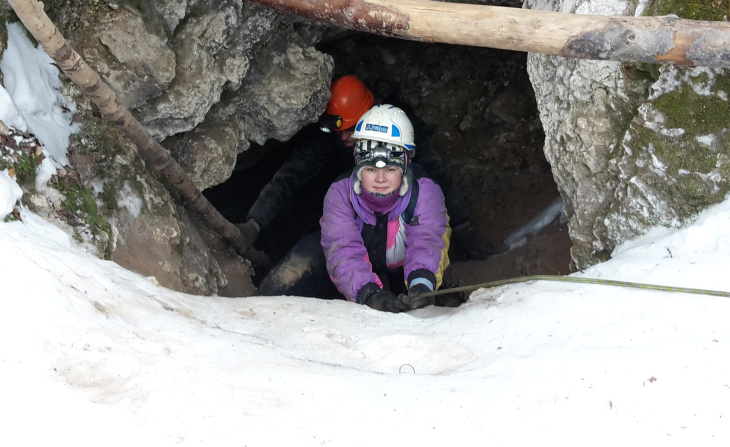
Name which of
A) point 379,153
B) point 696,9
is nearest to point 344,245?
point 379,153

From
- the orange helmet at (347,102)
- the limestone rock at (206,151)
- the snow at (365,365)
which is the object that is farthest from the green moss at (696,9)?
the orange helmet at (347,102)

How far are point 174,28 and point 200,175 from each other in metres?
1.18

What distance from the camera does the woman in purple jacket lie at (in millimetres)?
4438

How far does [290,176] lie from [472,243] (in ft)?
7.15

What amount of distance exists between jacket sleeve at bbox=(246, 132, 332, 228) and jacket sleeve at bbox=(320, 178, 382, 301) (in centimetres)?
137

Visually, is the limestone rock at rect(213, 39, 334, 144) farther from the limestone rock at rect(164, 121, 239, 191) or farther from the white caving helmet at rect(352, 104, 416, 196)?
the white caving helmet at rect(352, 104, 416, 196)

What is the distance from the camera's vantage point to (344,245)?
15.1 feet

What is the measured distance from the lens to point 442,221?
4.74 m

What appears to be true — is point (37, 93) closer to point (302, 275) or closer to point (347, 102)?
point (302, 275)

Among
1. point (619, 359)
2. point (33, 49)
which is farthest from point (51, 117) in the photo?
point (619, 359)

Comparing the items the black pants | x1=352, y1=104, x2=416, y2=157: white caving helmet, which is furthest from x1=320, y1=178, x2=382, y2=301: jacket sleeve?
the black pants

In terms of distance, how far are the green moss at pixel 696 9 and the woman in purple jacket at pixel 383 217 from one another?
82.5 inches

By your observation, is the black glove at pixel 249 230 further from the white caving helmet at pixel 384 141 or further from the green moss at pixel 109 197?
the green moss at pixel 109 197

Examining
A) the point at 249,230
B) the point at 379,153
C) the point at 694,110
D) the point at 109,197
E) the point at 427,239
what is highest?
the point at 694,110
